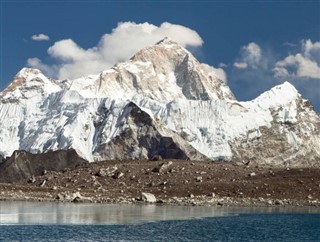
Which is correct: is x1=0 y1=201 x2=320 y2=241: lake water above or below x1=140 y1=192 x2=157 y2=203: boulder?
below

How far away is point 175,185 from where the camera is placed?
11969cm

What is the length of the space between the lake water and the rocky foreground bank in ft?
43.3

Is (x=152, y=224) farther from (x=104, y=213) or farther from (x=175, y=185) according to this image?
(x=175, y=185)

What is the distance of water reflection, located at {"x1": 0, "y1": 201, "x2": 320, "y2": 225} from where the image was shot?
7044 cm

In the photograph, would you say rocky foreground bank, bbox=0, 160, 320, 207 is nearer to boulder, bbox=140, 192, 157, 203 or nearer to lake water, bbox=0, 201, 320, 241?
boulder, bbox=140, 192, 157, 203

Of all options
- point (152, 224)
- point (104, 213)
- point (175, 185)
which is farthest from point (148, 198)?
point (152, 224)

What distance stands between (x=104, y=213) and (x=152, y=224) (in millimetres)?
14164

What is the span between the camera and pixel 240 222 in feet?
241

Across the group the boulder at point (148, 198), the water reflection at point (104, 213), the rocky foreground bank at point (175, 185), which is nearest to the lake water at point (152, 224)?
the water reflection at point (104, 213)

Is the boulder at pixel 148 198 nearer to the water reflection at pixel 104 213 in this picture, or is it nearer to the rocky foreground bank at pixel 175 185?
the rocky foreground bank at pixel 175 185

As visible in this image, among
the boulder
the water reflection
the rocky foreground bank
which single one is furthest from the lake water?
the rocky foreground bank

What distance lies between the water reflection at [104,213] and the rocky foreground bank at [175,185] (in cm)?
1047

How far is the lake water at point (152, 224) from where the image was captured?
5831cm

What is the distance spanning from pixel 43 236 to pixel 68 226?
7.74 meters
